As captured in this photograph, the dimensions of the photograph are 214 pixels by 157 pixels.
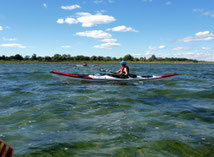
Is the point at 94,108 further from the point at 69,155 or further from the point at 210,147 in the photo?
the point at 210,147

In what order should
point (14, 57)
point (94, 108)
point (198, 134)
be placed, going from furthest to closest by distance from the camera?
point (14, 57) → point (94, 108) → point (198, 134)

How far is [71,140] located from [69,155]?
2.17ft

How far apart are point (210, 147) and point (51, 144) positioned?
392 cm

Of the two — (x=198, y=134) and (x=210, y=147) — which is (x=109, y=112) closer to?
(x=198, y=134)

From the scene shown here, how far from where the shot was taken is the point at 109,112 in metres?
7.06

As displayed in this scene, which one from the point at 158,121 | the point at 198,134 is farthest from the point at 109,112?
the point at 198,134

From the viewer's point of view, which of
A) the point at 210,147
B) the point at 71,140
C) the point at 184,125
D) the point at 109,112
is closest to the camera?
the point at 210,147

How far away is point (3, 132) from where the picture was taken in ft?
16.5

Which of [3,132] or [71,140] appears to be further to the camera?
[3,132]

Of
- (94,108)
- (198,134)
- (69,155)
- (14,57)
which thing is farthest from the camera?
(14,57)

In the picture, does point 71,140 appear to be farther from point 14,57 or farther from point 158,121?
point 14,57

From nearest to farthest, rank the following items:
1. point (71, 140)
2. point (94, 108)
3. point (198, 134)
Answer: point (71, 140) → point (198, 134) → point (94, 108)

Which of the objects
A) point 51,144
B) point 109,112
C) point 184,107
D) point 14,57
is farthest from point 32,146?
point 14,57

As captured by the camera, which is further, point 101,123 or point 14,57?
point 14,57
